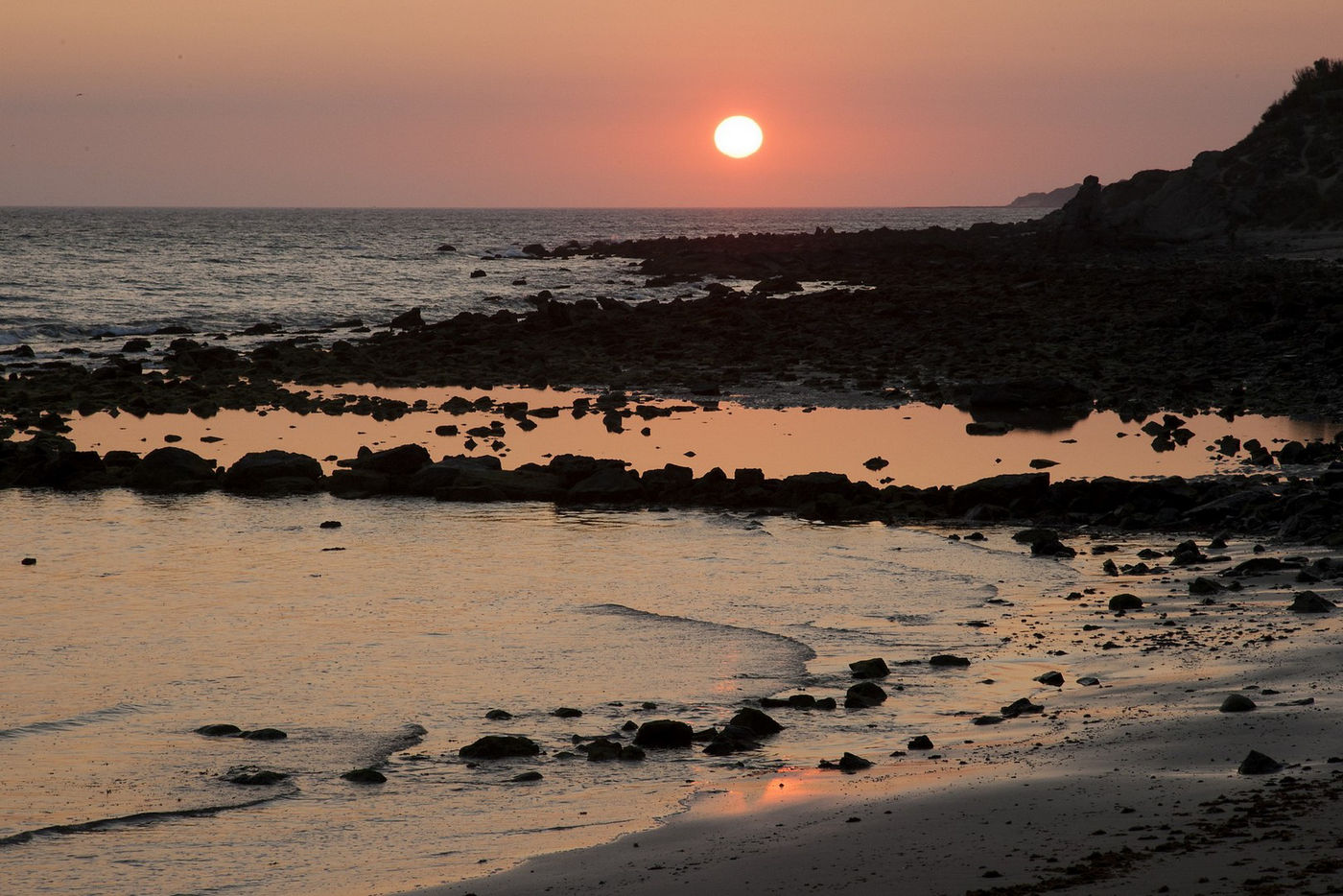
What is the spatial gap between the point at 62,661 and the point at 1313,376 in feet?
82.4

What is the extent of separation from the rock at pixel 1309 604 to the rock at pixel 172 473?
578 inches

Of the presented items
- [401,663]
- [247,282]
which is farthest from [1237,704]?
[247,282]

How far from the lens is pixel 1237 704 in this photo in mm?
8859

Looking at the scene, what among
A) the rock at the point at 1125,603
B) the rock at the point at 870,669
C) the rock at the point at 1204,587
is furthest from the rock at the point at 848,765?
the rock at the point at 1204,587

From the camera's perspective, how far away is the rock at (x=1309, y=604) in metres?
11.8

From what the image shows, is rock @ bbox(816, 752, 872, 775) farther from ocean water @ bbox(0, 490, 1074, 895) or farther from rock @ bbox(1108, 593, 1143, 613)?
rock @ bbox(1108, 593, 1143, 613)

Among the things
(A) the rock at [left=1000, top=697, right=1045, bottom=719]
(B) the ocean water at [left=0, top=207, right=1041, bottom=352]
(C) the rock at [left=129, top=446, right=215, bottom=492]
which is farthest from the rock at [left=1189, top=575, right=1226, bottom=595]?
(B) the ocean water at [left=0, top=207, right=1041, bottom=352]

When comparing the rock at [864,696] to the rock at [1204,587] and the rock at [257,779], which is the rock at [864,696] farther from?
the rock at [1204,587]

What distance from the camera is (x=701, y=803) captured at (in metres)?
8.00

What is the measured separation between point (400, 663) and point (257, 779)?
9.48 feet

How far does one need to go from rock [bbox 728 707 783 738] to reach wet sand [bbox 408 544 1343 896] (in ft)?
2.49

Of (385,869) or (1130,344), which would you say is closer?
(385,869)

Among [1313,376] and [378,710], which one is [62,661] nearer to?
[378,710]

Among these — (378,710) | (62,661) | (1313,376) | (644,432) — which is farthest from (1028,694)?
(1313,376)
